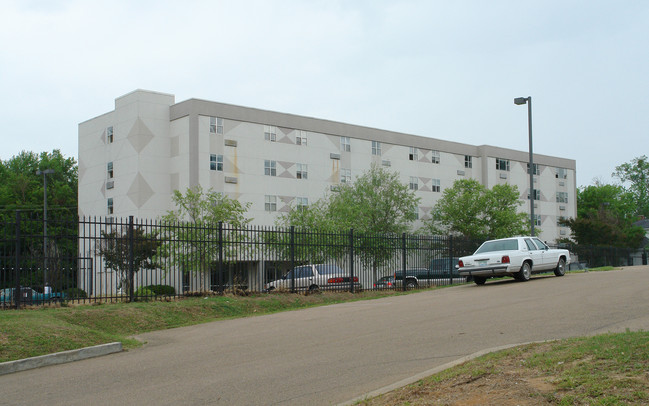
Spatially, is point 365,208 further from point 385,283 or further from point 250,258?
point 250,258

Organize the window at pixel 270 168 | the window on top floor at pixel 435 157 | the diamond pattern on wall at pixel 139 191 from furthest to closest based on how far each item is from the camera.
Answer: the window on top floor at pixel 435 157 → the window at pixel 270 168 → the diamond pattern on wall at pixel 139 191

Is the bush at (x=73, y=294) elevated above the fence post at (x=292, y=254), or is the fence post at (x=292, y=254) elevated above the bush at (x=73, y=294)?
the fence post at (x=292, y=254)

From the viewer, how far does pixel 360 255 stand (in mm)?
22734

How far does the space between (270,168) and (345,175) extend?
7876 millimetres

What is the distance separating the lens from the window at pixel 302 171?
52.4 m

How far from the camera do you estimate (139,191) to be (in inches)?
Answer: 1861

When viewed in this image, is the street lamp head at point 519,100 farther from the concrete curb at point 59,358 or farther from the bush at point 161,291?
the concrete curb at point 59,358

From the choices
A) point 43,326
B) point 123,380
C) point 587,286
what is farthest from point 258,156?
point 123,380

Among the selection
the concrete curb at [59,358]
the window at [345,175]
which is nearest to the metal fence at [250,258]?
the concrete curb at [59,358]

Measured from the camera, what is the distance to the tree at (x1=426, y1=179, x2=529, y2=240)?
57.4 meters

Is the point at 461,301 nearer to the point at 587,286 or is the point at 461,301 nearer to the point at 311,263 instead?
the point at 587,286

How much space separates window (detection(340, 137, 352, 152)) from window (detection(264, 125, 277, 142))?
7044 millimetres

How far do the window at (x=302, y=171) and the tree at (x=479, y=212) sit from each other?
13.2 meters

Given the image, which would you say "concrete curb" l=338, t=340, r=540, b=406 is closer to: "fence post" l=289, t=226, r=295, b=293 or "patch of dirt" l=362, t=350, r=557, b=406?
"patch of dirt" l=362, t=350, r=557, b=406
